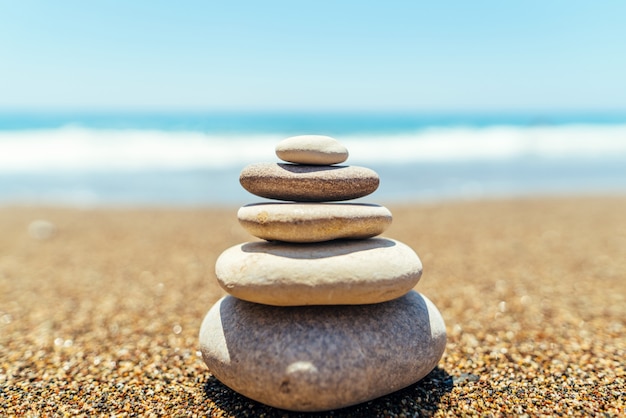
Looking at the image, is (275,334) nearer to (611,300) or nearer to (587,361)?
(587,361)

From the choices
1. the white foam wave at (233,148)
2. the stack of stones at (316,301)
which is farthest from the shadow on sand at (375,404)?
the white foam wave at (233,148)

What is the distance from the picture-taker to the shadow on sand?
3316mm

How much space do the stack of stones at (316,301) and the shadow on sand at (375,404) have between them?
0.42ft

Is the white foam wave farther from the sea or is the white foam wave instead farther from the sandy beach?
the sandy beach

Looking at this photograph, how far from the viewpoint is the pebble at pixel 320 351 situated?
3.13 metres

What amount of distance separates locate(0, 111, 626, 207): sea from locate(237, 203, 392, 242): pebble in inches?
401

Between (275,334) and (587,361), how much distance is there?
115 inches

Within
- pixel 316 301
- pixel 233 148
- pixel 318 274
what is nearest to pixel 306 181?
pixel 318 274

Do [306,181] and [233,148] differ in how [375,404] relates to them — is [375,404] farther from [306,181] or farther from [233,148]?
[233,148]

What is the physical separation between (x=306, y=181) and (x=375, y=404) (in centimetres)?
178

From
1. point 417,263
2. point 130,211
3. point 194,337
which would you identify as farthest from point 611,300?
point 130,211

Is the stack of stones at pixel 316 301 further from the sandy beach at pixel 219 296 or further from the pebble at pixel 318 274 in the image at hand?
the sandy beach at pixel 219 296

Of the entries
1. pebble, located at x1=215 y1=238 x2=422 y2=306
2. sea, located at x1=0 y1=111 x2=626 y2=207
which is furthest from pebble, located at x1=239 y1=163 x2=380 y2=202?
sea, located at x1=0 y1=111 x2=626 y2=207

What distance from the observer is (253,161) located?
80.3ft
